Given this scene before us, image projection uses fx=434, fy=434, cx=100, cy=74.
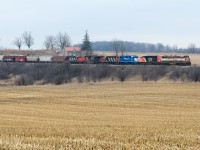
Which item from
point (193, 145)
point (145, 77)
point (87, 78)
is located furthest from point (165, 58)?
point (193, 145)

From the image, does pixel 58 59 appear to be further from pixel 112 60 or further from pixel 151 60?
pixel 151 60

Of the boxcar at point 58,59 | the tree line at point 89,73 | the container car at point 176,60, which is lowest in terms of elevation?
the tree line at point 89,73

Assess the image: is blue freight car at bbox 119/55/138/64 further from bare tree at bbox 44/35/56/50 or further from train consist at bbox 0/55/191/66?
bare tree at bbox 44/35/56/50

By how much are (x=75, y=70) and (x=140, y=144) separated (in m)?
71.8

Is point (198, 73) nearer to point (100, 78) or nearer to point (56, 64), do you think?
point (100, 78)

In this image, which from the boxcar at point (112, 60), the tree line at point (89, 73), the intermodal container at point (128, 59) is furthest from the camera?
the boxcar at point (112, 60)

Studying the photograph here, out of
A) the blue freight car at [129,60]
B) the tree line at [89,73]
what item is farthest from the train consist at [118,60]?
the tree line at [89,73]

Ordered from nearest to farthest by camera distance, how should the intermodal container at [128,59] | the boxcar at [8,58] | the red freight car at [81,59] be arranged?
1. the intermodal container at [128,59]
2. the red freight car at [81,59]
3. the boxcar at [8,58]

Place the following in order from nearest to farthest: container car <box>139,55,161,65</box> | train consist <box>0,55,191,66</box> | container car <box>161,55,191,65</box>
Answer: container car <box>161,55,191,65</box>, train consist <box>0,55,191,66</box>, container car <box>139,55,161,65</box>

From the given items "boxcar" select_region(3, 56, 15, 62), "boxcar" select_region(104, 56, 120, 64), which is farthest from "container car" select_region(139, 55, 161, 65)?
"boxcar" select_region(3, 56, 15, 62)

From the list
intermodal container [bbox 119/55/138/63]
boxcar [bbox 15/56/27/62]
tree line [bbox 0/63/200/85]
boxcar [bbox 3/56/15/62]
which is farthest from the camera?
boxcar [bbox 3/56/15/62]

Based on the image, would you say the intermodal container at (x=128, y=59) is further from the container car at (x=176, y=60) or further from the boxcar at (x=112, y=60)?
the container car at (x=176, y=60)

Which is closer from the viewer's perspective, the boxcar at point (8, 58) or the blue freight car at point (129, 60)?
the blue freight car at point (129, 60)

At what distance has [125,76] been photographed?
252 feet
